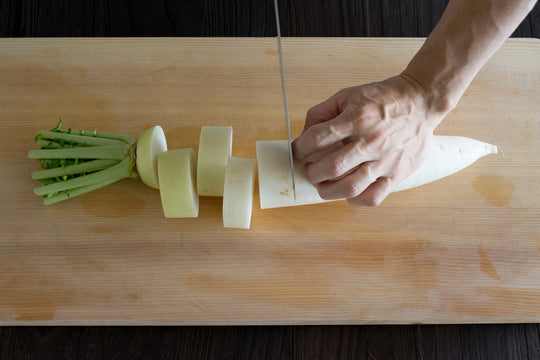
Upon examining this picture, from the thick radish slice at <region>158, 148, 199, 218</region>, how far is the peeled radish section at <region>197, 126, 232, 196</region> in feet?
0.18

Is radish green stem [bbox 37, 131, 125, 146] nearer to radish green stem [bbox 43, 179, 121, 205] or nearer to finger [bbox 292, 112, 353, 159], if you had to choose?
radish green stem [bbox 43, 179, 121, 205]

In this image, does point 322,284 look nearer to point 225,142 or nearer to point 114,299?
point 225,142

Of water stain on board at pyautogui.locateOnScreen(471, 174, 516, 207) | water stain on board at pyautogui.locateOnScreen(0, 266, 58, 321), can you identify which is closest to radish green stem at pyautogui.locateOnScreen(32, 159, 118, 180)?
water stain on board at pyautogui.locateOnScreen(0, 266, 58, 321)

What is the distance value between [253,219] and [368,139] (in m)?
0.69

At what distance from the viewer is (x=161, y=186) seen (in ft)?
6.03

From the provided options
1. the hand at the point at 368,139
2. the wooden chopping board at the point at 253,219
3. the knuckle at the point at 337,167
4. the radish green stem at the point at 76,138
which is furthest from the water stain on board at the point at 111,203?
the knuckle at the point at 337,167

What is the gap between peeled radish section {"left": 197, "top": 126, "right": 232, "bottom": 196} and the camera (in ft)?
6.03

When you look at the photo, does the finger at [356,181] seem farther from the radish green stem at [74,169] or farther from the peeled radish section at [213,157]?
the radish green stem at [74,169]

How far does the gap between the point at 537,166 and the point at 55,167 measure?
234cm

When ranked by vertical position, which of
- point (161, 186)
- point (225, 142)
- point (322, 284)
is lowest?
point (322, 284)

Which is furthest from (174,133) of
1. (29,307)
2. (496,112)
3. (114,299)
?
(496,112)

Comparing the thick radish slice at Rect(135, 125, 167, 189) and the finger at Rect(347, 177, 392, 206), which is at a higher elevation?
the thick radish slice at Rect(135, 125, 167, 189)

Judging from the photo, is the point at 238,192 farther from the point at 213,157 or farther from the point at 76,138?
the point at 76,138

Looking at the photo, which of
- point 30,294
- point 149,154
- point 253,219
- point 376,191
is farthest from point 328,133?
point 30,294
